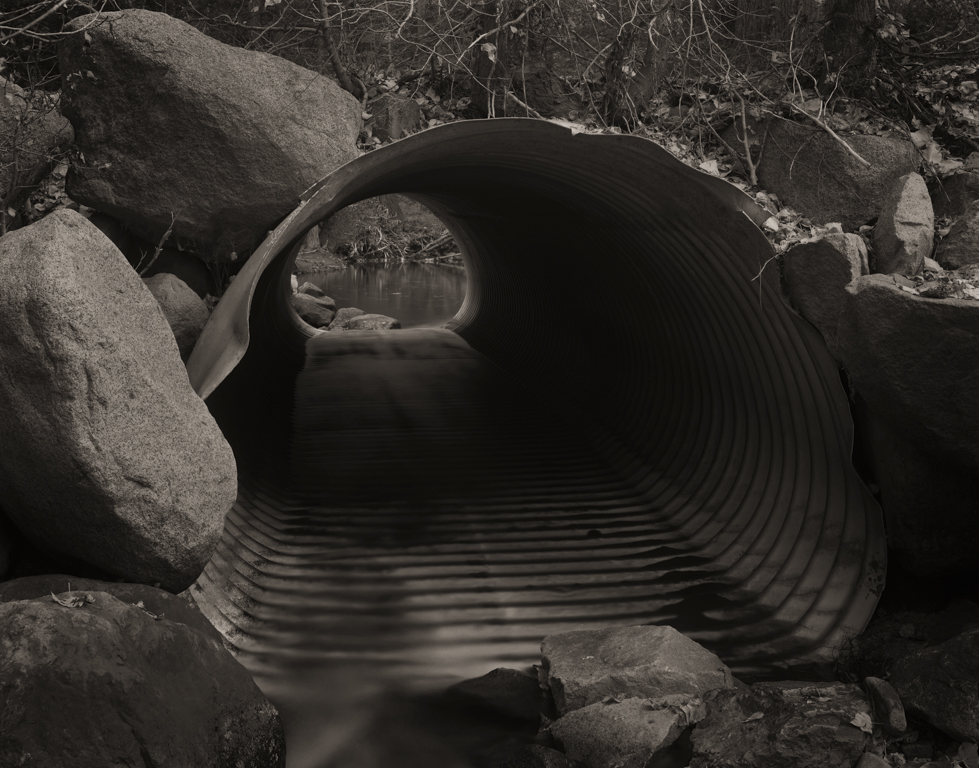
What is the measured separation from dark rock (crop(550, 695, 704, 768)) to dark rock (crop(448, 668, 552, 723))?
26 cm

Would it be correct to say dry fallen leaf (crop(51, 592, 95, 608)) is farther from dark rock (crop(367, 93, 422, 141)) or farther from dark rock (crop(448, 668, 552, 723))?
dark rock (crop(367, 93, 422, 141))

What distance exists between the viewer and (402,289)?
22.2m

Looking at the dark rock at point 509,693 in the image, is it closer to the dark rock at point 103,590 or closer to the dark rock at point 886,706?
the dark rock at point 103,590

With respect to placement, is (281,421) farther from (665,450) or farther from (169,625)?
(169,625)

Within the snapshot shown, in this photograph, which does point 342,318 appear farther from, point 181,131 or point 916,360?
point 916,360

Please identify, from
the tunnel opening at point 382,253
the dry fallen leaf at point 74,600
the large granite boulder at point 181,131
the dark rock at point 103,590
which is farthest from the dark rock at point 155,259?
the tunnel opening at point 382,253

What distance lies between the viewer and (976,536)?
169 inches

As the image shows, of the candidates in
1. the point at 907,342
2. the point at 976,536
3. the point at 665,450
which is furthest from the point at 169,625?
the point at 665,450

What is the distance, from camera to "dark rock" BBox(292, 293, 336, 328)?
13.7 metres

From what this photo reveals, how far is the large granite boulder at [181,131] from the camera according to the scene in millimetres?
4848

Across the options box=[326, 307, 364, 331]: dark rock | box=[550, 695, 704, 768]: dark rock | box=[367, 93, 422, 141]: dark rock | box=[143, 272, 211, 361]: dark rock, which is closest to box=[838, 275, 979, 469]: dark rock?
box=[550, 695, 704, 768]: dark rock

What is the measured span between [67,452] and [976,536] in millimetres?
3961

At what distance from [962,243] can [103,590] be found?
440 centimetres

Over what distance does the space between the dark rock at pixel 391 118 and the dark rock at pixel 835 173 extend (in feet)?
7.94
